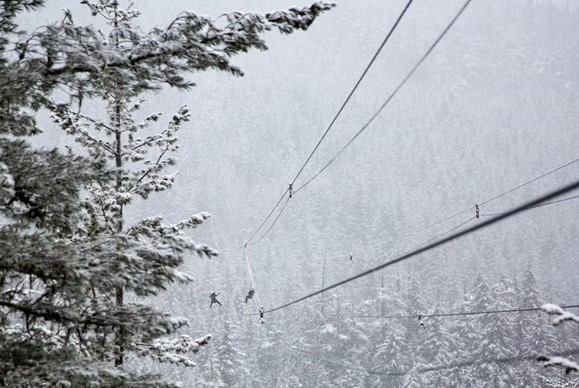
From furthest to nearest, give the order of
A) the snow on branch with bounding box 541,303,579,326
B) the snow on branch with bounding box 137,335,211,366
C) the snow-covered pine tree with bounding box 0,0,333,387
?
the snow on branch with bounding box 137,335,211,366 < the snow-covered pine tree with bounding box 0,0,333,387 < the snow on branch with bounding box 541,303,579,326

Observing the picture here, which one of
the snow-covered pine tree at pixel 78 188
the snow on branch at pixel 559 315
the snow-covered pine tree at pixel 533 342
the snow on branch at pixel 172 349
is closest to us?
the snow on branch at pixel 559 315

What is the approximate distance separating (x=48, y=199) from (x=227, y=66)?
1639mm

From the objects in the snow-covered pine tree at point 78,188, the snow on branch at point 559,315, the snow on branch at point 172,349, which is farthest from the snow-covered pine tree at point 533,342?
the snow-covered pine tree at point 78,188

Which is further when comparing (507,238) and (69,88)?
(507,238)

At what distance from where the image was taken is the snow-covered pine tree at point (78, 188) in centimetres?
376

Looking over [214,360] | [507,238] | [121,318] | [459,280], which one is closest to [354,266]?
[459,280]

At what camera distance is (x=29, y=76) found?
3869 millimetres

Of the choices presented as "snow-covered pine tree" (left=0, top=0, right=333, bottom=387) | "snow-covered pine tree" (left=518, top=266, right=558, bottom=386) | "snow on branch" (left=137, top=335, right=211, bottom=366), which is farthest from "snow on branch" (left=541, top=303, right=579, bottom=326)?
"snow-covered pine tree" (left=518, top=266, right=558, bottom=386)

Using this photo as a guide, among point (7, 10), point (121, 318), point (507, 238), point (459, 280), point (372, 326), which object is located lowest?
point (121, 318)

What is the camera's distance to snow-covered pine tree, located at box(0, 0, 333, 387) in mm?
3758

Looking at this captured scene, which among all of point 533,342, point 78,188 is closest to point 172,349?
point 78,188

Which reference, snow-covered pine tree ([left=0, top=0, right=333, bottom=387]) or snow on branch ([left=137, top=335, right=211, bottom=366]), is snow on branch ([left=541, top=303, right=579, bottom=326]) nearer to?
snow-covered pine tree ([left=0, top=0, right=333, bottom=387])

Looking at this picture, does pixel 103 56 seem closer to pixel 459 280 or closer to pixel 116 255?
pixel 116 255

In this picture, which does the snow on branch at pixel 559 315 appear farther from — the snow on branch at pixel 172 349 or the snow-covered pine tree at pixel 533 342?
the snow-covered pine tree at pixel 533 342
